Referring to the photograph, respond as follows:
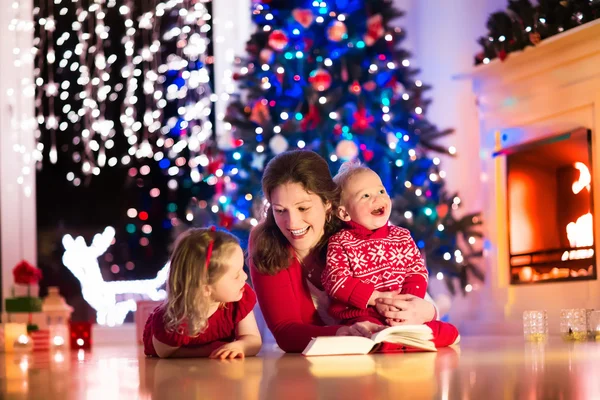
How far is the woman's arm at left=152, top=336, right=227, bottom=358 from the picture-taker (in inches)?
94.7

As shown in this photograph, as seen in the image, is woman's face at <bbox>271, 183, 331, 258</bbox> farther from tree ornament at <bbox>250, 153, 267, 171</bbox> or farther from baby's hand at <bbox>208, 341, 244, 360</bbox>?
tree ornament at <bbox>250, 153, 267, 171</bbox>

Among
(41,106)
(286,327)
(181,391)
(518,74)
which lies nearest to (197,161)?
(41,106)

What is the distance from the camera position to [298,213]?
245 cm

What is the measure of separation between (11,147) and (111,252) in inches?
36.6

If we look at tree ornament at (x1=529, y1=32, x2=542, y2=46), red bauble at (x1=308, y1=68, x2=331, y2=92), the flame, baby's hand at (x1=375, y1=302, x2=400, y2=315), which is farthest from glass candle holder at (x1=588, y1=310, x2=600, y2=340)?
red bauble at (x1=308, y1=68, x2=331, y2=92)

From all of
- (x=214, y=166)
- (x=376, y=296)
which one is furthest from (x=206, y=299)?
(x=214, y=166)

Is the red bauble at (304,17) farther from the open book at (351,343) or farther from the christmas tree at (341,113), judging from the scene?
the open book at (351,343)

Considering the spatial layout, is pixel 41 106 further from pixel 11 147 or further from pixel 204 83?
pixel 204 83

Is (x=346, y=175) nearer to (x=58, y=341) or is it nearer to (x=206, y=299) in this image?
(x=206, y=299)

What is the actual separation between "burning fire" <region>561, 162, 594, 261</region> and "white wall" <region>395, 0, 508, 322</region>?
2.95 ft

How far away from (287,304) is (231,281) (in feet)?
0.74

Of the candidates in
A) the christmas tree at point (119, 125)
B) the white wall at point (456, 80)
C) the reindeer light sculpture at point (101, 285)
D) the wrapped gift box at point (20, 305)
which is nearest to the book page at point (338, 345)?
the wrapped gift box at point (20, 305)

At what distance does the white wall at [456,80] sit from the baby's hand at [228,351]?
3.22m

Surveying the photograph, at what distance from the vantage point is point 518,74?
478 centimetres
